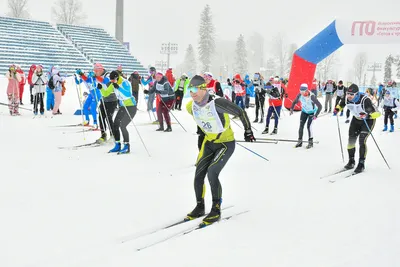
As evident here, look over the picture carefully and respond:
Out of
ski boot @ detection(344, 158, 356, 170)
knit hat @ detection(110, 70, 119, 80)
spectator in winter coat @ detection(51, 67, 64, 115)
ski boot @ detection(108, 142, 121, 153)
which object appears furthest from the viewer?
spectator in winter coat @ detection(51, 67, 64, 115)

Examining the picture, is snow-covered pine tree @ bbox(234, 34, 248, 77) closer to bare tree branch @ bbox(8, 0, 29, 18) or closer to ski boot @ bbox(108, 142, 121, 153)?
bare tree branch @ bbox(8, 0, 29, 18)

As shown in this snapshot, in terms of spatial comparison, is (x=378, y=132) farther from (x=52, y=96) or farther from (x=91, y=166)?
(x=52, y=96)

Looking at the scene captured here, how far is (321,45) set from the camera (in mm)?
16625

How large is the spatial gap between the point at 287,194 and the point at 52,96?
37.7ft

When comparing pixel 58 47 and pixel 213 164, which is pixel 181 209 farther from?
pixel 58 47

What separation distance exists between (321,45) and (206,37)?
42.6 metres

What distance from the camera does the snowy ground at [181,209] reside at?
320cm

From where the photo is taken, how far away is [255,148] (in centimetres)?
886

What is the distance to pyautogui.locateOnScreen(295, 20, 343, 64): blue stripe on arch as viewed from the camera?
16.2m

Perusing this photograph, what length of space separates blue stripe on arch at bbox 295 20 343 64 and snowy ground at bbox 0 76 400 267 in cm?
933

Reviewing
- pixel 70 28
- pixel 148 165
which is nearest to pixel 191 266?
pixel 148 165

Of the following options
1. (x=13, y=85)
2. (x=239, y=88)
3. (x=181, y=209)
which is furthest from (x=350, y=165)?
(x=13, y=85)

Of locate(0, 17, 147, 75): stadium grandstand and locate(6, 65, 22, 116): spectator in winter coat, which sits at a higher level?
locate(0, 17, 147, 75): stadium grandstand

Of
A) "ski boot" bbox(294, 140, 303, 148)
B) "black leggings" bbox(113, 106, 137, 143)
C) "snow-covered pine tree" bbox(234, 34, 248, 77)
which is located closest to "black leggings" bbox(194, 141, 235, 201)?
"black leggings" bbox(113, 106, 137, 143)
